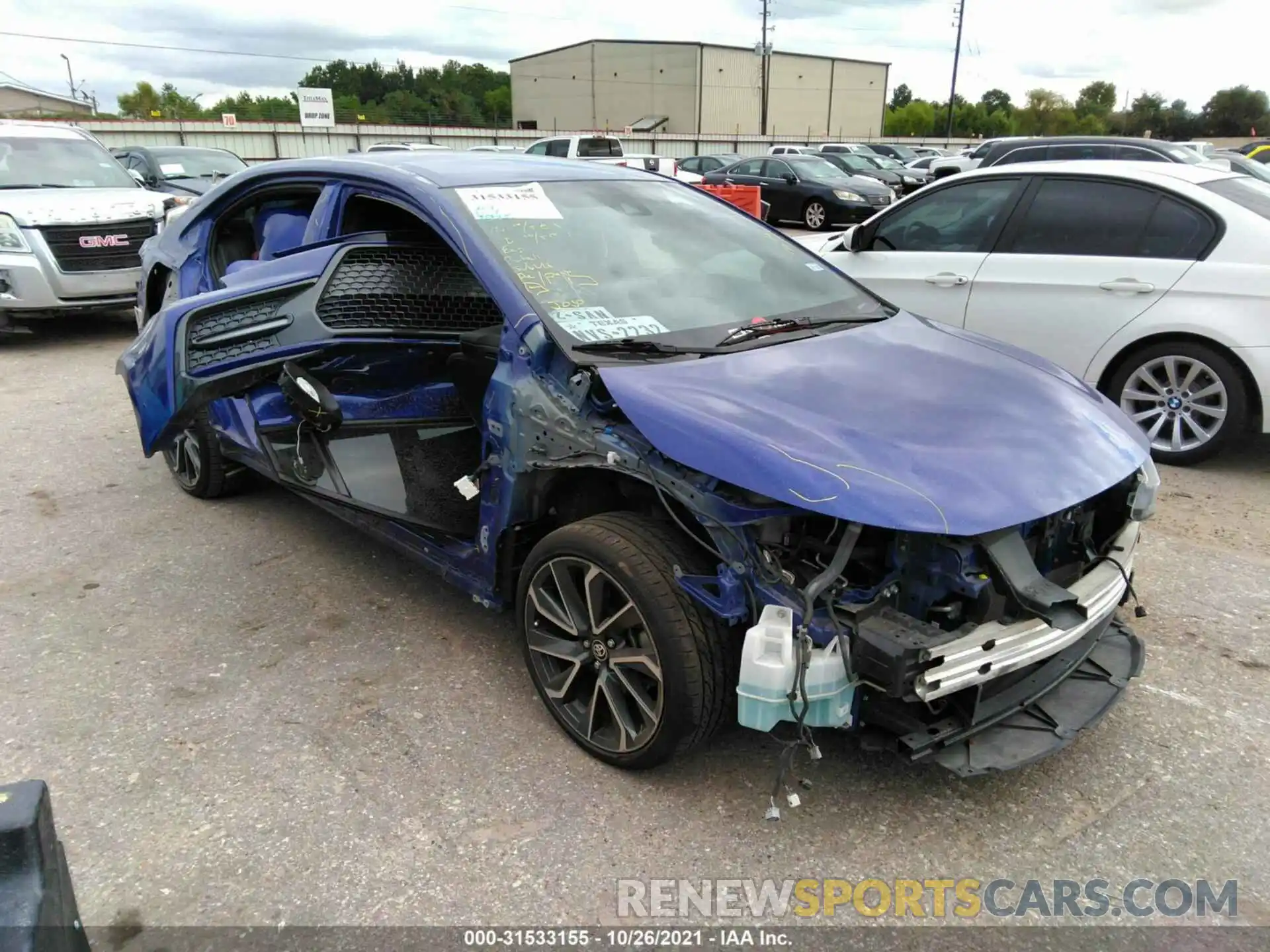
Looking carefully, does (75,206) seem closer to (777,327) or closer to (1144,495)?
(777,327)

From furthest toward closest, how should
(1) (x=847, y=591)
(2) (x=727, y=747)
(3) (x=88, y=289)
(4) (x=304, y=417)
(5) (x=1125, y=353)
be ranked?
1. (3) (x=88, y=289)
2. (5) (x=1125, y=353)
3. (4) (x=304, y=417)
4. (2) (x=727, y=747)
5. (1) (x=847, y=591)

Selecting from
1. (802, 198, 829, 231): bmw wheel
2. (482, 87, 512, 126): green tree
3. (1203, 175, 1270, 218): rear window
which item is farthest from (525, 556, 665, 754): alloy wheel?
(482, 87, 512, 126): green tree

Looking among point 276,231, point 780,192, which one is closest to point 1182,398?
point 276,231

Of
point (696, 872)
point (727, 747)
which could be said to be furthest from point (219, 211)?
point (696, 872)

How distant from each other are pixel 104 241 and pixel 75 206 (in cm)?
41

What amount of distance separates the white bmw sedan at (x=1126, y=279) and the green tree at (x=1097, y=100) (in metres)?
91.7

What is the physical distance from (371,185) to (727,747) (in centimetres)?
248

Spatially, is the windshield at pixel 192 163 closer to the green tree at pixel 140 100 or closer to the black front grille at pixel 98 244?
the black front grille at pixel 98 244

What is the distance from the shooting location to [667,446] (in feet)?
7.96

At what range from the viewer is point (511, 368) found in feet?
9.52

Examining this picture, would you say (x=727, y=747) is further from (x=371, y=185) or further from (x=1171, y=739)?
(x=371, y=185)

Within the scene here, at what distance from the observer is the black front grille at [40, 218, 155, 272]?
8281 mm

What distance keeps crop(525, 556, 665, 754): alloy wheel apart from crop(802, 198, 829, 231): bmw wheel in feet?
53.8

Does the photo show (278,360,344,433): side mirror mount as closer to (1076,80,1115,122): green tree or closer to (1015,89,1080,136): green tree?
(1015,89,1080,136): green tree
